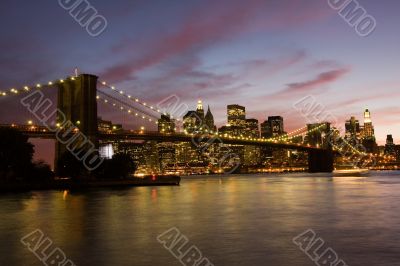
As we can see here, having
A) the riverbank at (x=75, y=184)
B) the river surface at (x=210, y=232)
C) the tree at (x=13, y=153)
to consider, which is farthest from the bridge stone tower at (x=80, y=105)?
the river surface at (x=210, y=232)

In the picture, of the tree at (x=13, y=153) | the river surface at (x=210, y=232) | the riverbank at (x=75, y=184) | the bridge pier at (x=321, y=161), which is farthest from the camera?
the bridge pier at (x=321, y=161)

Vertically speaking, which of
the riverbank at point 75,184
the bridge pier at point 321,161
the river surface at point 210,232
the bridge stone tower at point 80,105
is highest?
the bridge stone tower at point 80,105

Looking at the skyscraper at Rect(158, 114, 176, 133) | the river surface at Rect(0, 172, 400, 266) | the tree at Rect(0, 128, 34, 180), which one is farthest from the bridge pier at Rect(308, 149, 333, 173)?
the river surface at Rect(0, 172, 400, 266)

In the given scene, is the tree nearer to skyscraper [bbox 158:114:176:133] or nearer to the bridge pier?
skyscraper [bbox 158:114:176:133]

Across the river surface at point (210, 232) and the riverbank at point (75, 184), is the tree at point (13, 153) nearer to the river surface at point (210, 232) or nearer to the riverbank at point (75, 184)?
the riverbank at point (75, 184)

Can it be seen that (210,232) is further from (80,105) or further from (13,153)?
(80,105)

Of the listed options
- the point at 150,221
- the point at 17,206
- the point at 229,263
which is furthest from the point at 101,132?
the point at 229,263

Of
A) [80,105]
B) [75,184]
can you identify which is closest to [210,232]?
[75,184]
